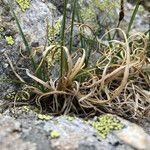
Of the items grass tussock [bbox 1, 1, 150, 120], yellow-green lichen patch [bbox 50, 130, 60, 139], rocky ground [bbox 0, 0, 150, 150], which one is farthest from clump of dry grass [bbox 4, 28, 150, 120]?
yellow-green lichen patch [bbox 50, 130, 60, 139]

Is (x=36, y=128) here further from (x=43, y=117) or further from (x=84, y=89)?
(x=84, y=89)

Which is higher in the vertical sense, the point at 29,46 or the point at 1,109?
the point at 29,46

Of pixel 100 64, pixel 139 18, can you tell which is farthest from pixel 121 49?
pixel 139 18

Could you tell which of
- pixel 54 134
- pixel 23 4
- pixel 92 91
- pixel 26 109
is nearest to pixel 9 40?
pixel 23 4

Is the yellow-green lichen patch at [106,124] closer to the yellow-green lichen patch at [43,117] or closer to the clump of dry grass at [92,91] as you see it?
the clump of dry grass at [92,91]

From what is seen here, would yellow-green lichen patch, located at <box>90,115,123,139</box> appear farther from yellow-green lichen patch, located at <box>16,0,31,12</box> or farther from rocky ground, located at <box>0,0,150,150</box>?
yellow-green lichen patch, located at <box>16,0,31,12</box>

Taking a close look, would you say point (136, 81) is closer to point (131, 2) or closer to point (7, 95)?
point (7, 95)
